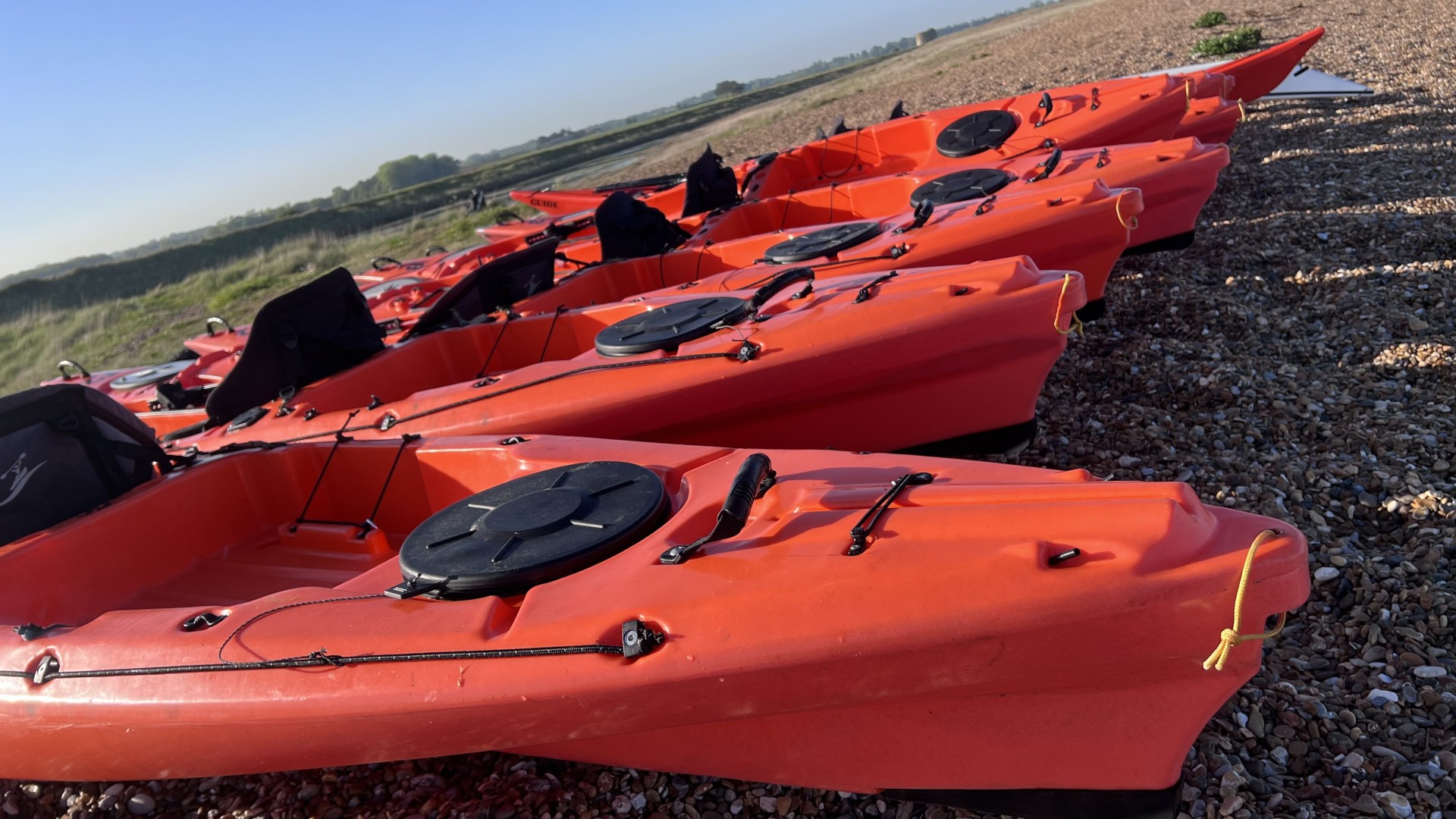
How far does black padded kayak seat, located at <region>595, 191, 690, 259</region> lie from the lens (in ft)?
23.7

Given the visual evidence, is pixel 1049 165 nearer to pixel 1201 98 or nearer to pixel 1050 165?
pixel 1050 165

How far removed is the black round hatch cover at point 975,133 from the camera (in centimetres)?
796

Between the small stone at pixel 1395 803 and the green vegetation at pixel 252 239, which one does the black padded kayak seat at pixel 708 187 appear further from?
the green vegetation at pixel 252 239

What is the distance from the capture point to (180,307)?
20562 mm

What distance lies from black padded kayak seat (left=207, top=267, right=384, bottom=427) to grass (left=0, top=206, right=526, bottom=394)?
40.1ft

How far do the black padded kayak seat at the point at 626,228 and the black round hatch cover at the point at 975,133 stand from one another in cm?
294

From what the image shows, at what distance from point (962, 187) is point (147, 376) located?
710cm

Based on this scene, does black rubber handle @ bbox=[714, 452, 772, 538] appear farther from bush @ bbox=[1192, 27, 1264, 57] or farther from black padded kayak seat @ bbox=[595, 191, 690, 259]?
bush @ bbox=[1192, 27, 1264, 57]

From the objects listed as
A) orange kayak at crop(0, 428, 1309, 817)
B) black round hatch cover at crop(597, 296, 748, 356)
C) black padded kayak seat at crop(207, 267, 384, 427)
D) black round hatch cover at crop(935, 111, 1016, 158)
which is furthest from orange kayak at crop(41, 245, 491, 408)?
black round hatch cover at crop(935, 111, 1016, 158)

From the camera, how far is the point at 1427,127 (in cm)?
856

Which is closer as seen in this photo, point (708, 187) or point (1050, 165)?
point (1050, 165)

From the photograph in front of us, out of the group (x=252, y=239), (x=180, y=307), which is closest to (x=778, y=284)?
(x=180, y=307)

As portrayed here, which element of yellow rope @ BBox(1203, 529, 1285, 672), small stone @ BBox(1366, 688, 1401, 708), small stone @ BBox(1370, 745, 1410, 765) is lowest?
small stone @ BBox(1370, 745, 1410, 765)

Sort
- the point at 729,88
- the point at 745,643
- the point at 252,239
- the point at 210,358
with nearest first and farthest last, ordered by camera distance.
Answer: the point at 745,643, the point at 210,358, the point at 252,239, the point at 729,88
